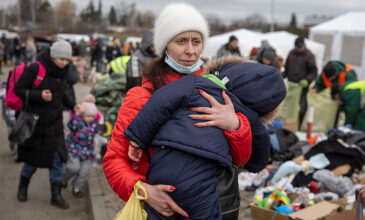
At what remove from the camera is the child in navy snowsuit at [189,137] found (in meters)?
1.53

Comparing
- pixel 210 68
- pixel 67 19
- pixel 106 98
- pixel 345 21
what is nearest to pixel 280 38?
pixel 345 21

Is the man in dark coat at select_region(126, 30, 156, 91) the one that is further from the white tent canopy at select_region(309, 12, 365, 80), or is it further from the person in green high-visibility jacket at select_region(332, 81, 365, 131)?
the white tent canopy at select_region(309, 12, 365, 80)

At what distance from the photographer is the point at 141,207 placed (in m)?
1.65

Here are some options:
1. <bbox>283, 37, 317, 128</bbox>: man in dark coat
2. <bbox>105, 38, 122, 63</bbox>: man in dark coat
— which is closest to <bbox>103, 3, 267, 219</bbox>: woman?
<bbox>283, 37, 317, 128</bbox>: man in dark coat

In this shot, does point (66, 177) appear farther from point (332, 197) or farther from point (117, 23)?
point (117, 23)

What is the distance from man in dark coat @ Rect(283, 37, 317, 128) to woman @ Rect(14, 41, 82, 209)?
5.58 metres

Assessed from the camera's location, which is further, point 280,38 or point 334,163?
point 280,38

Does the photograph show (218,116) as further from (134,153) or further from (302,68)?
(302,68)

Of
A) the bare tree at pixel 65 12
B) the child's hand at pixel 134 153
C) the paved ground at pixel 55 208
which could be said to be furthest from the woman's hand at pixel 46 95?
the bare tree at pixel 65 12

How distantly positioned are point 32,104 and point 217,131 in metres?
3.42

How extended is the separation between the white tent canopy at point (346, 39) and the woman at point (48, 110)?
1361 cm

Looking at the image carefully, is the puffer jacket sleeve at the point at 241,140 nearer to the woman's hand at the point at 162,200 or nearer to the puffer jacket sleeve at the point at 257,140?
the puffer jacket sleeve at the point at 257,140

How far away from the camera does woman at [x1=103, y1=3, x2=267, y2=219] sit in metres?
1.60

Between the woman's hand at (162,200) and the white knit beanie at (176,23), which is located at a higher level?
the white knit beanie at (176,23)
